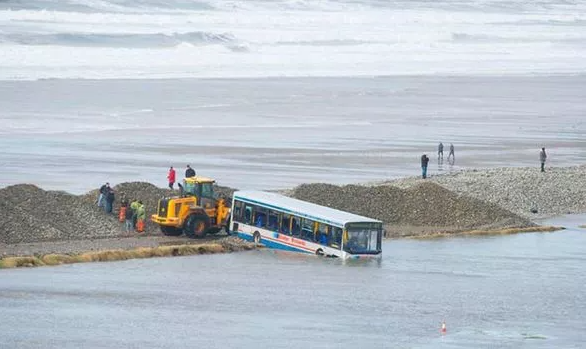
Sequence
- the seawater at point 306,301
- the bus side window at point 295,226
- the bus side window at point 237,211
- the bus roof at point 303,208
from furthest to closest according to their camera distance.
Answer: the bus side window at point 237,211
the bus side window at point 295,226
the bus roof at point 303,208
the seawater at point 306,301

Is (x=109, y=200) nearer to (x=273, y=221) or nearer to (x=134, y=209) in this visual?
(x=134, y=209)

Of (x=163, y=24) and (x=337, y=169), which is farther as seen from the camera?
(x=163, y=24)

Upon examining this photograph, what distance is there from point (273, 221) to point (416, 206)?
6.79 m

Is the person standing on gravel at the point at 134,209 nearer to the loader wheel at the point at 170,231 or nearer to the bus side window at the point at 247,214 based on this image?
the loader wheel at the point at 170,231


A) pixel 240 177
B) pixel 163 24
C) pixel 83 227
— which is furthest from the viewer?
pixel 163 24

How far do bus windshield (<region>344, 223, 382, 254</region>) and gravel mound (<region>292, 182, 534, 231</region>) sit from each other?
5577 millimetres

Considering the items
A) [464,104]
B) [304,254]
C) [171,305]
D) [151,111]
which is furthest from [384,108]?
[171,305]

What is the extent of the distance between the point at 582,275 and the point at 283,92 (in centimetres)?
5419

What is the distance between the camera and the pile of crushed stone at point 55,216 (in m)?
43.7

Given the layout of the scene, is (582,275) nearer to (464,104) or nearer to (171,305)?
(171,305)

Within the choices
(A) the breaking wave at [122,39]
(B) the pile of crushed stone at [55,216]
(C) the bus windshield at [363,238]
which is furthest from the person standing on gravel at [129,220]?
(A) the breaking wave at [122,39]

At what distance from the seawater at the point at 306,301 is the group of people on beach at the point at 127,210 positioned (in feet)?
11.7

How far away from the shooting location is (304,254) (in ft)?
145

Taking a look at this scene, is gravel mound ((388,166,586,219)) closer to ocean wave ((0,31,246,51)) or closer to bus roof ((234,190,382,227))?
bus roof ((234,190,382,227))
